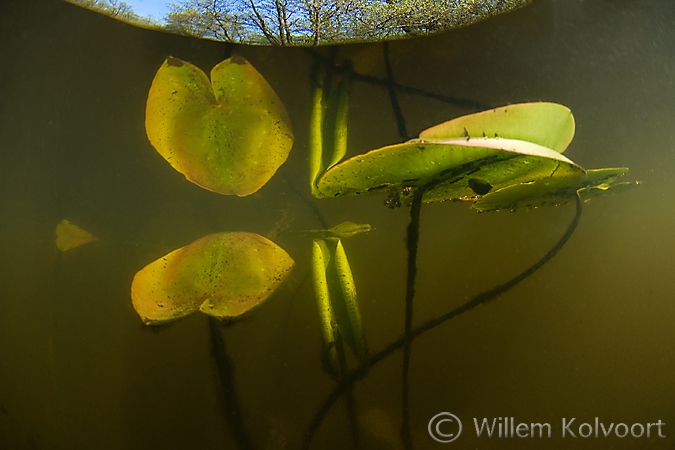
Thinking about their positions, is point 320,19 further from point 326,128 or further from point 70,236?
point 70,236

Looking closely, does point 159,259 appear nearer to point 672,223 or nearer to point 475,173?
point 475,173

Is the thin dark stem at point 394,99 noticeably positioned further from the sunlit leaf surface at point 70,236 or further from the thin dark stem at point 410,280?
the sunlit leaf surface at point 70,236

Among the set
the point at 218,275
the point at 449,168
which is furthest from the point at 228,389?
the point at 449,168

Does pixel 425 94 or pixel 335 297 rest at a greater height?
pixel 425 94

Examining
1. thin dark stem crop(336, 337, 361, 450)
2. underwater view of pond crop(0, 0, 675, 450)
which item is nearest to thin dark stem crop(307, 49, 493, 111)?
underwater view of pond crop(0, 0, 675, 450)

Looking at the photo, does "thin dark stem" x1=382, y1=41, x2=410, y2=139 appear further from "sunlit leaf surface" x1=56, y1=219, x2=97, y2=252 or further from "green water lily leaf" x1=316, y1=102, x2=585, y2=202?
"sunlit leaf surface" x1=56, y1=219, x2=97, y2=252

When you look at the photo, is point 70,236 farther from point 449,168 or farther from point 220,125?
point 449,168
